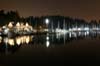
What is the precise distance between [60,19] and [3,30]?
54134 mm

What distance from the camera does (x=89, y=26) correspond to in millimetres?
153125

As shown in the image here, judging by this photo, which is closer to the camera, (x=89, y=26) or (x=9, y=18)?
(x=9, y=18)

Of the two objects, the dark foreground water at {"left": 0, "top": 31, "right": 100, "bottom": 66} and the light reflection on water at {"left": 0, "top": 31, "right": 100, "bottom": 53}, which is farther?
the light reflection on water at {"left": 0, "top": 31, "right": 100, "bottom": 53}

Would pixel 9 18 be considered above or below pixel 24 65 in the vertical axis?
above

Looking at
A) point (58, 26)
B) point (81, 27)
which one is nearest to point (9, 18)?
point (58, 26)

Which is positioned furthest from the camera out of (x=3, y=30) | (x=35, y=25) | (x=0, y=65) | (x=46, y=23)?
(x=46, y=23)

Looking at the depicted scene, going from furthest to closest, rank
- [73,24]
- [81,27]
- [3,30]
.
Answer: [81,27] < [73,24] < [3,30]

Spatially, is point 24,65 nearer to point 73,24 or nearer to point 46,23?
point 46,23

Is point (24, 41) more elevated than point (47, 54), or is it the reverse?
point (24, 41)

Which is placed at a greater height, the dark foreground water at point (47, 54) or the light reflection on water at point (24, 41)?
the light reflection on water at point (24, 41)

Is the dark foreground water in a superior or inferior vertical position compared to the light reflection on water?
inferior

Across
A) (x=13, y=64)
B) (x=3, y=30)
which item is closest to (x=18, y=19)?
(x=3, y=30)

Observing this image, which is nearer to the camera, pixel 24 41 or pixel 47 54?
pixel 47 54

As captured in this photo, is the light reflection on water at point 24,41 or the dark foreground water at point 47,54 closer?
the dark foreground water at point 47,54
